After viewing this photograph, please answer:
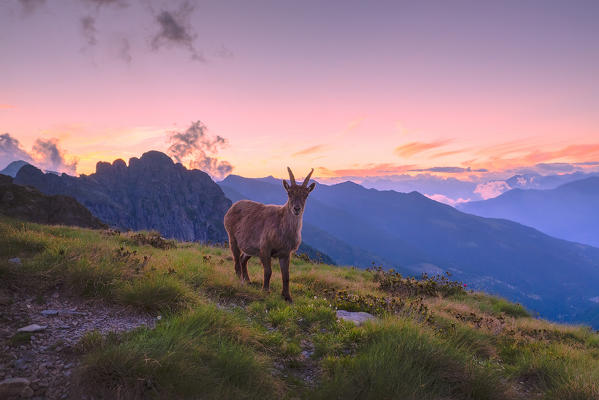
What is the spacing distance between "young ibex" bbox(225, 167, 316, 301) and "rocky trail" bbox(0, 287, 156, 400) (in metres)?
4.23

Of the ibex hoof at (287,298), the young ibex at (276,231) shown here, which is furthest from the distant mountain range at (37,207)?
the ibex hoof at (287,298)

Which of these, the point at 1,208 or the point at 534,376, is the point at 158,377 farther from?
the point at 1,208

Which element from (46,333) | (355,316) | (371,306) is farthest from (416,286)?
(46,333)

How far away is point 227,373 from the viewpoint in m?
4.42

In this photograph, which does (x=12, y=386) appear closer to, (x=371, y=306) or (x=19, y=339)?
(x=19, y=339)

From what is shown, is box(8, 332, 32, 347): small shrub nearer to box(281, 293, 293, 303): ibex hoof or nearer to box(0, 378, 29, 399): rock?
box(0, 378, 29, 399): rock

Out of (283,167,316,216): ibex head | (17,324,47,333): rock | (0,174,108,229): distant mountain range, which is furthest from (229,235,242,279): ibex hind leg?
(0,174,108,229): distant mountain range

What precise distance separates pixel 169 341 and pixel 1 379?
6.30 feet

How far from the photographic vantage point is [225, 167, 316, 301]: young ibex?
30.9ft

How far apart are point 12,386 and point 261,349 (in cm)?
356

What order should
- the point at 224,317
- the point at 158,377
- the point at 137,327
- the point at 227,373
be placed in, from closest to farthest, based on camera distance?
1. the point at 158,377
2. the point at 227,373
3. the point at 137,327
4. the point at 224,317

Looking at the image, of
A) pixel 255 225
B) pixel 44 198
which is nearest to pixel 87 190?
pixel 44 198

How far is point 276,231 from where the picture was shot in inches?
378

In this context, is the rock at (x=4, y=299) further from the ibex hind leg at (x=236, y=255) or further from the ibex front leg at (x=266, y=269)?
the ibex hind leg at (x=236, y=255)
